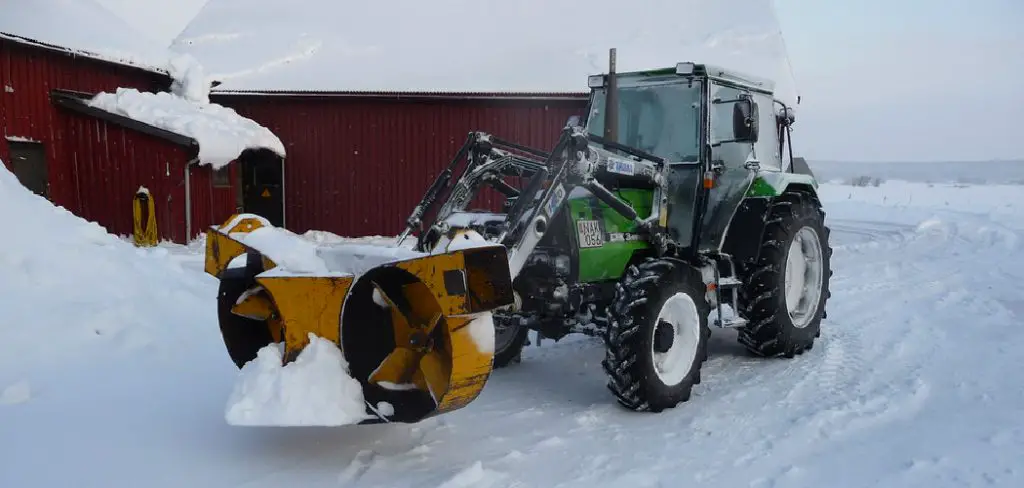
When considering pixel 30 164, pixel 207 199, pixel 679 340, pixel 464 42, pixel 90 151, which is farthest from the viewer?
pixel 464 42

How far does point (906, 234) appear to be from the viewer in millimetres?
17000

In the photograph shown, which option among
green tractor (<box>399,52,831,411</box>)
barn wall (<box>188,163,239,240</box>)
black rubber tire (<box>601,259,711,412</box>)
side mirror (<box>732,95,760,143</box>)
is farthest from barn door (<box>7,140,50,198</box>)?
side mirror (<box>732,95,760,143</box>)

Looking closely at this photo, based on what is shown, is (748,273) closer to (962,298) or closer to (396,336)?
(396,336)

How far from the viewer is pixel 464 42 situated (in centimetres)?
1875

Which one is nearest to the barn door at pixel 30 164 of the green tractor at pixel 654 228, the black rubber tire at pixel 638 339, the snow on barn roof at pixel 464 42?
the snow on barn roof at pixel 464 42

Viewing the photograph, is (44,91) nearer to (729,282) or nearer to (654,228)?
(654,228)

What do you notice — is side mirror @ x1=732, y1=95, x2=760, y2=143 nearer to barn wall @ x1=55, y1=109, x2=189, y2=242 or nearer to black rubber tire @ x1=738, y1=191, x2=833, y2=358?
black rubber tire @ x1=738, y1=191, x2=833, y2=358

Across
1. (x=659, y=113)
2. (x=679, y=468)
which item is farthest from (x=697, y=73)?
(x=679, y=468)

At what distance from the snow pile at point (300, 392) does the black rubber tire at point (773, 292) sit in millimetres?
3464

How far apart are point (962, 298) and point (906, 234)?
916 centimetres

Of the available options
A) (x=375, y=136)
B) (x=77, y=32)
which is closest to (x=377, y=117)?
(x=375, y=136)

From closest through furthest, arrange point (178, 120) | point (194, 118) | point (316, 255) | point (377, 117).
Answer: point (316, 255) → point (178, 120) → point (194, 118) → point (377, 117)

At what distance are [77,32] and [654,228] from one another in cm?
1324

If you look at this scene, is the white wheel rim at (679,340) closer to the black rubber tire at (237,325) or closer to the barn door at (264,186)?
the black rubber tire at (237,325)
